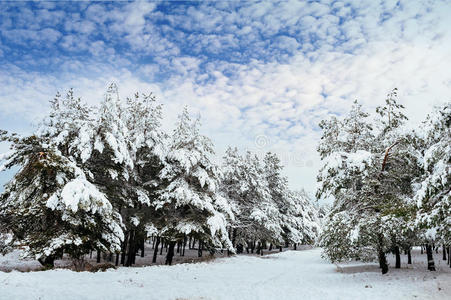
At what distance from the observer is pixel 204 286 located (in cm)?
1258

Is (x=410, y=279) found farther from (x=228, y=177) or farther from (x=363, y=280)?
(x=228, y=177)

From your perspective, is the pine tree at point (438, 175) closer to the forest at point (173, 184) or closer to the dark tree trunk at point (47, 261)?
the forest at point (173, 184)

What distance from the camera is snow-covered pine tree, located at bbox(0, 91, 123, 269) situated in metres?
12.4

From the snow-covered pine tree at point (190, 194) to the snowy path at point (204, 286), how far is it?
3346mm

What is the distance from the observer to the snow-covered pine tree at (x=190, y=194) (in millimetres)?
19000

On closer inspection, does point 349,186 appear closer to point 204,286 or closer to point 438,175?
point 438,175

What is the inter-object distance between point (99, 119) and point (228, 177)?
651 inches

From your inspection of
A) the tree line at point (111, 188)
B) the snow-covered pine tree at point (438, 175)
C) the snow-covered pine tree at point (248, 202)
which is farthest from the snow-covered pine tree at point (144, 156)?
the snow-covered pine tree at point (438, 175)

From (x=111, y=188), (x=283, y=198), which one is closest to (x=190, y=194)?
(x=111, y=188)

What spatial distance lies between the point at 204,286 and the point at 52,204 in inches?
295

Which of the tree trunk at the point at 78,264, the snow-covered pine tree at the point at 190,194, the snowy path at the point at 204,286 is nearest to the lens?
the snowy path at the point at 204,286

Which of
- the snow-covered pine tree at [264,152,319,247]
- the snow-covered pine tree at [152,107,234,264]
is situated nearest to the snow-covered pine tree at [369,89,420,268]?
the snow-covered pine tree at [152,107,234,264]

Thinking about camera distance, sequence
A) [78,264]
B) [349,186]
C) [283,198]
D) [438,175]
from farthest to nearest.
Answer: [283,198], [349,186], [78,264], [438,175]

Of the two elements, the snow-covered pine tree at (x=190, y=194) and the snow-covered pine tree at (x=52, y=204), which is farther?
the snow-covered pine tree at (x=190, y=194)
